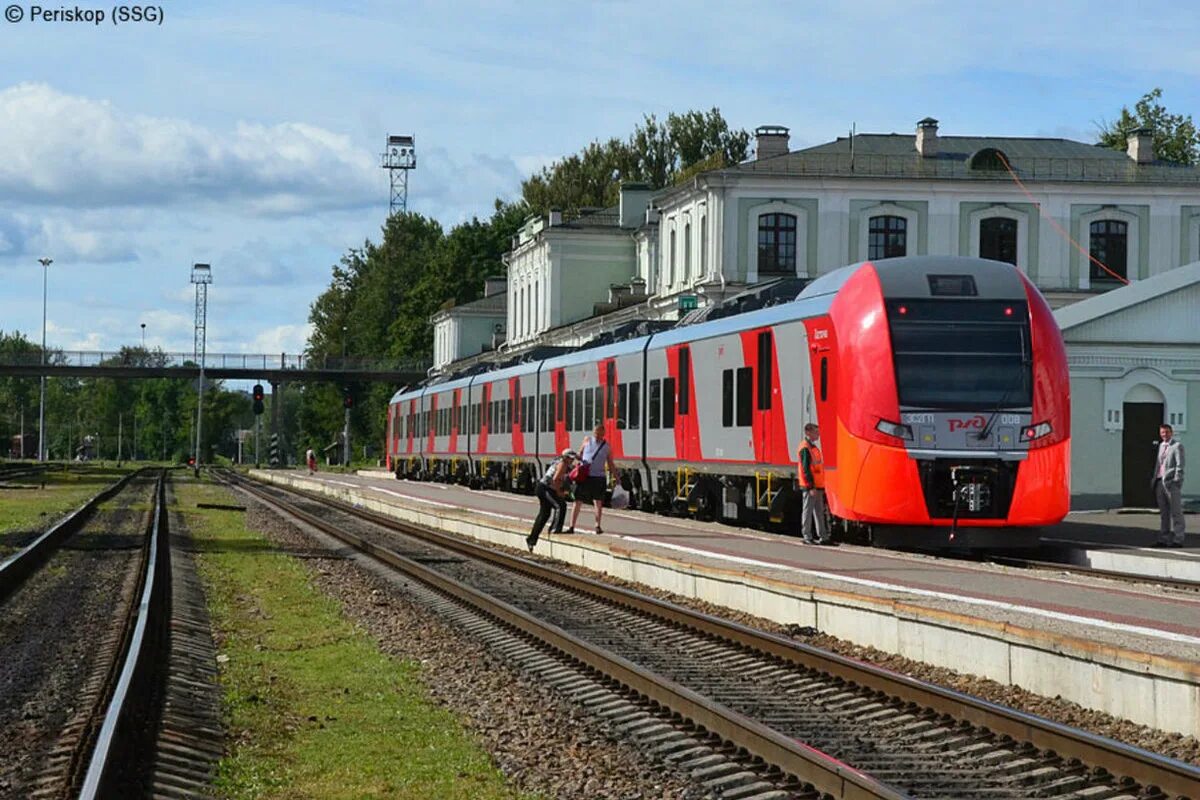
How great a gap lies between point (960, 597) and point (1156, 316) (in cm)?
1962

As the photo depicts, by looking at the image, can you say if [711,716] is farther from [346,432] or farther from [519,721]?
[346,432]

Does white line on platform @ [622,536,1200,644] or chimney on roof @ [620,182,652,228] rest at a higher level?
chimney on roof @ [620,182,652,228]

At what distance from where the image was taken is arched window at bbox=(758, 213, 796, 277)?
193ft

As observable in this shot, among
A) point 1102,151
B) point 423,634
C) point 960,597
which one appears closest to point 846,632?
point 960,597

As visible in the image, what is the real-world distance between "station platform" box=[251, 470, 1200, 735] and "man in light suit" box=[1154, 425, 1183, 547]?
71 centimetres

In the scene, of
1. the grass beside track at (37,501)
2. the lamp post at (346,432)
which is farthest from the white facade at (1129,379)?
the lamp post at (346,432)

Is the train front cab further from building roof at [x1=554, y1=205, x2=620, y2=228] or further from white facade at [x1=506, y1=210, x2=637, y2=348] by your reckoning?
building roof at [x1=554, y1=205, x2=620, y2=228]

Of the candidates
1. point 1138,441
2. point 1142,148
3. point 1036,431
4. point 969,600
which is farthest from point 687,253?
point 969,600

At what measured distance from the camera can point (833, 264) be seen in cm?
5859

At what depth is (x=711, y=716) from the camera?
10047mm

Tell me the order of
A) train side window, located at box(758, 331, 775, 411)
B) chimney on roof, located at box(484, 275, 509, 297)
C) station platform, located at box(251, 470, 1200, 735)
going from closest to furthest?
1. station platform, located at box(251, 470, 1200, 735)
2. train side window, located at box(758, 331, 775, 411)
3. chimney on roof, located at box(484, 275, 509, 297)

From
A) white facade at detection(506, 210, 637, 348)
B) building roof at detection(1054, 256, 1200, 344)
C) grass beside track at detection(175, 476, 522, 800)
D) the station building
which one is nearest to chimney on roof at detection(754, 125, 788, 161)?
the station building

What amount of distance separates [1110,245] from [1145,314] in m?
27.4

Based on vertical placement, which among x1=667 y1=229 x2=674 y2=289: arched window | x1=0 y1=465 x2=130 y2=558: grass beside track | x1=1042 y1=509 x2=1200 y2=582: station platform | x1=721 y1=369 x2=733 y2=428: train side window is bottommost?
x1=0 y1=465 x2=130 y2=558: grass beside track
